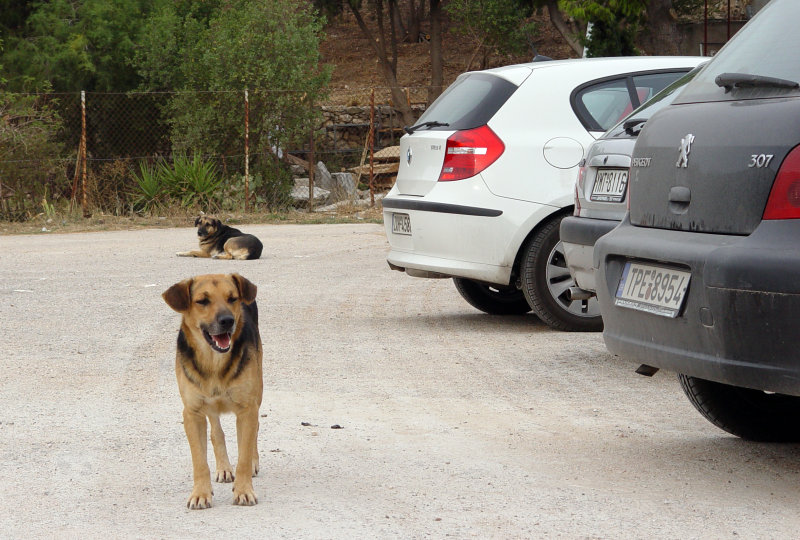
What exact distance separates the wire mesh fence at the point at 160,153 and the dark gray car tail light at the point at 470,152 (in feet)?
37.8

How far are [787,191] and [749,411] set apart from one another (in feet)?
4.81

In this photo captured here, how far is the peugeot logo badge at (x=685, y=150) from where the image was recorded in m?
4.25

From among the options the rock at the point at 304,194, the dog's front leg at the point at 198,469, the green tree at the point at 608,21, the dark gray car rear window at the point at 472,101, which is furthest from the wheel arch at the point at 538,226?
the rock at the point at 304,194

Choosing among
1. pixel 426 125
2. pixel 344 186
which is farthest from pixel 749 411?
pixel 344 186

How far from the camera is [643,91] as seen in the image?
7.95 metres

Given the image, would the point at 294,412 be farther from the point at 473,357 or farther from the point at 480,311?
the point at 480,311

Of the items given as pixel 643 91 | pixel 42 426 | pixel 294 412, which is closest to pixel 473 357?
pixel 294 412

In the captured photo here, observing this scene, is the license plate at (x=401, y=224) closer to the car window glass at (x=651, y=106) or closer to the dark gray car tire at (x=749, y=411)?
the car window glass at (x=651, y=106)

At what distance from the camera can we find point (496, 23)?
3612cm

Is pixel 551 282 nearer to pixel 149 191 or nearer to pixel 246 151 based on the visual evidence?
pixel 246 151

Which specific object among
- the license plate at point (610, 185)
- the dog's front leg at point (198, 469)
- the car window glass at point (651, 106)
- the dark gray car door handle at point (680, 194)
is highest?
the car window glass at point (651, 106)

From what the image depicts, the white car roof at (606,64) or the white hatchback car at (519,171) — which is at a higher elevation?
the white car roof at (606,64)

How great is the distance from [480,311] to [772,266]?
217 inches

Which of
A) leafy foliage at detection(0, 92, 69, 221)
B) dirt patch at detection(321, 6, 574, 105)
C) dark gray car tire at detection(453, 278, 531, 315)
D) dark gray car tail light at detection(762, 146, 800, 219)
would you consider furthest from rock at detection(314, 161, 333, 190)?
dark gray car tail light at detection(762, 146, 800, 219)
